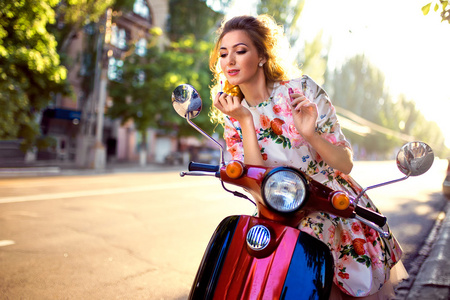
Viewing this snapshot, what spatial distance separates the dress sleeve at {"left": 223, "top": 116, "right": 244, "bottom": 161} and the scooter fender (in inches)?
18.2

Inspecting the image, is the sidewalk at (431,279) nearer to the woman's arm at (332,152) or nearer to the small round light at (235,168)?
the woman's arm at (332,152)

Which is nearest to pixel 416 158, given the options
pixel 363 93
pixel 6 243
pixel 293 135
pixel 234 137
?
pixel 293 135

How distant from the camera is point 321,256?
4.52ft

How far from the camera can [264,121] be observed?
5.72 ft

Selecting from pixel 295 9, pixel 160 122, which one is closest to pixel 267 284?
pixel 160 122

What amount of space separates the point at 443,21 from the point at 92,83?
2013 centimetres

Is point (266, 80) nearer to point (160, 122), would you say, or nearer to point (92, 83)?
point (92, 83)

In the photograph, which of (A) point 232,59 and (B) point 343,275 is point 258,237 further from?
(A) point 232,59

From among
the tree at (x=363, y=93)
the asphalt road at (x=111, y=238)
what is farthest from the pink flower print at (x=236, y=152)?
the tree at (x=363, y=93)

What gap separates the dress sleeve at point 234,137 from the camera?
183 cm

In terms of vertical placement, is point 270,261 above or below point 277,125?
below

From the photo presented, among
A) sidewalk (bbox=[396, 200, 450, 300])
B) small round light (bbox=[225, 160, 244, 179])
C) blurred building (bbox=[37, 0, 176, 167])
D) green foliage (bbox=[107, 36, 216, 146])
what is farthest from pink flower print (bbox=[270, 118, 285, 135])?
green foliage (bbox=[107, 36, 216, 146])

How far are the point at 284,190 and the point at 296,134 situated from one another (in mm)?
421

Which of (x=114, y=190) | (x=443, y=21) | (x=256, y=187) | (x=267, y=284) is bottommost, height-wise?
(x=114, y=190)
